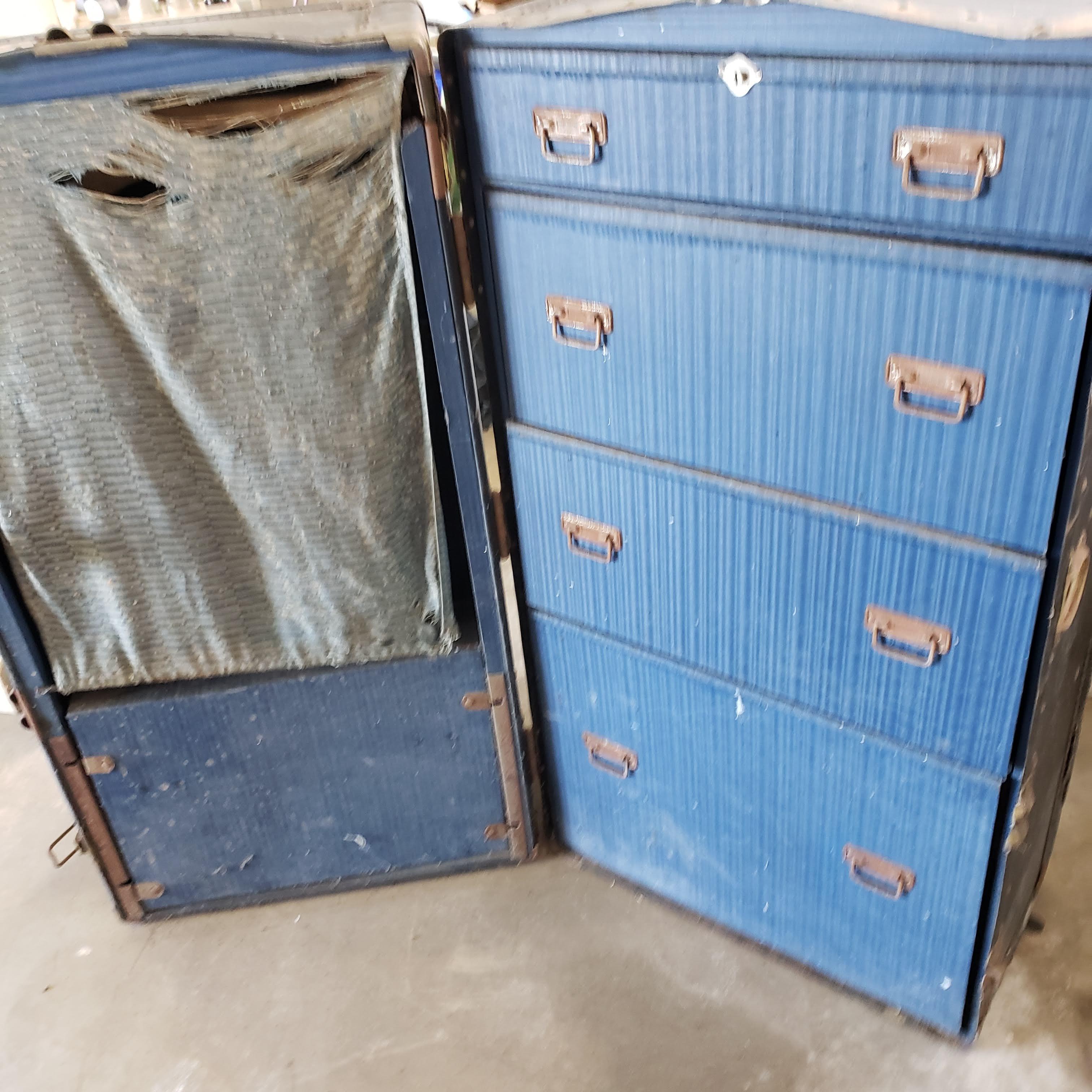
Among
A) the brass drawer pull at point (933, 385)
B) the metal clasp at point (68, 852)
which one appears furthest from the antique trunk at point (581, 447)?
the metal clasp at point (68, 852)

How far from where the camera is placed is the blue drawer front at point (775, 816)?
130cm

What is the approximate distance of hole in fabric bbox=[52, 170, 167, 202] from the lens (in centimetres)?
127

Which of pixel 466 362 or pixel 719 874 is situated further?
pixel 719 874

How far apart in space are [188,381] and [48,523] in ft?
0.96

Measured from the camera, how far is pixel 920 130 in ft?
3.06

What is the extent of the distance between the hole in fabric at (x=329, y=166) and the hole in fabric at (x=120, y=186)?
17 cm

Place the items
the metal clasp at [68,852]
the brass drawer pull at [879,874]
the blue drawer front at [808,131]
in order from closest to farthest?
the blue drawer front at [808,131] → the brass drawer pull at [879,874] → the metal clasp at [68,852]

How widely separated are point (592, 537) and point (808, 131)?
59 centimetres

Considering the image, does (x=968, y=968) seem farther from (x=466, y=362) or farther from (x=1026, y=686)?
(x=466, y=362)

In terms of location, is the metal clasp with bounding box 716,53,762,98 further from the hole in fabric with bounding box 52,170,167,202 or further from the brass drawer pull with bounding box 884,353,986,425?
the hole in fabric with bounding box 52,170,167,202

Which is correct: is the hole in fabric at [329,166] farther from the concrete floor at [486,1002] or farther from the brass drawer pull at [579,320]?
the concrete floor at [486,1002]

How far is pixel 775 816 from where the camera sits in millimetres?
1450

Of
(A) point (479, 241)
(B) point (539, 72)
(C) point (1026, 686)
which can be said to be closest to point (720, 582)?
(C) point (1026, 686)

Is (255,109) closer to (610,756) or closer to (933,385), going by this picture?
(933,385)
